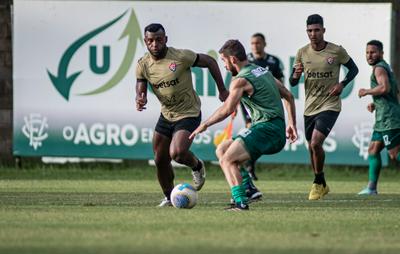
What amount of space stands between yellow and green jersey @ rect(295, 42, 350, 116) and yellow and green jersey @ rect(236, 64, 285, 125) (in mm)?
3252

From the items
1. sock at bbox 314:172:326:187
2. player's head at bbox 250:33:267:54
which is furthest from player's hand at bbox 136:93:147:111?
player's head at bbox 250:33:267:54

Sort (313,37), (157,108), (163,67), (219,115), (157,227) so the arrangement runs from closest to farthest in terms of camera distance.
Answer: (157,227) → (219,115) → (163,67) → (313,37) → (157,108)

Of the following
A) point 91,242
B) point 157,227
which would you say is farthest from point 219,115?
point 91,242

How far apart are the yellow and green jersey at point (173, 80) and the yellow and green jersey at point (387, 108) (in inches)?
171

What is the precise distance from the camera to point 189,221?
40.6 ft

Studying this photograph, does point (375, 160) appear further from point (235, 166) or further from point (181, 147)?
point (235, 166)

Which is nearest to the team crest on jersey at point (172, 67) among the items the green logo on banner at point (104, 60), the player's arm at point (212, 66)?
the player's arm at point (212, 66)

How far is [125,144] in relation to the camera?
2370 cm

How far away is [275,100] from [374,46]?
5.00m

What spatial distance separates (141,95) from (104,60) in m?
8.97

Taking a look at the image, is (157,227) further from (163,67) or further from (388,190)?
(388,190)

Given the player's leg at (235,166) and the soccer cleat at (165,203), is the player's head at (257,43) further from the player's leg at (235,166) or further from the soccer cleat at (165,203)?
the player's leg at (235,166)

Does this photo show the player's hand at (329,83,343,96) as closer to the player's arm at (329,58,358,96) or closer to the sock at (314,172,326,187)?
the player's arm at (329,58,358,96)

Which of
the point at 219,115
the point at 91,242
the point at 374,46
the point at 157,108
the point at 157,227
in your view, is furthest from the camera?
the point at 157,108
